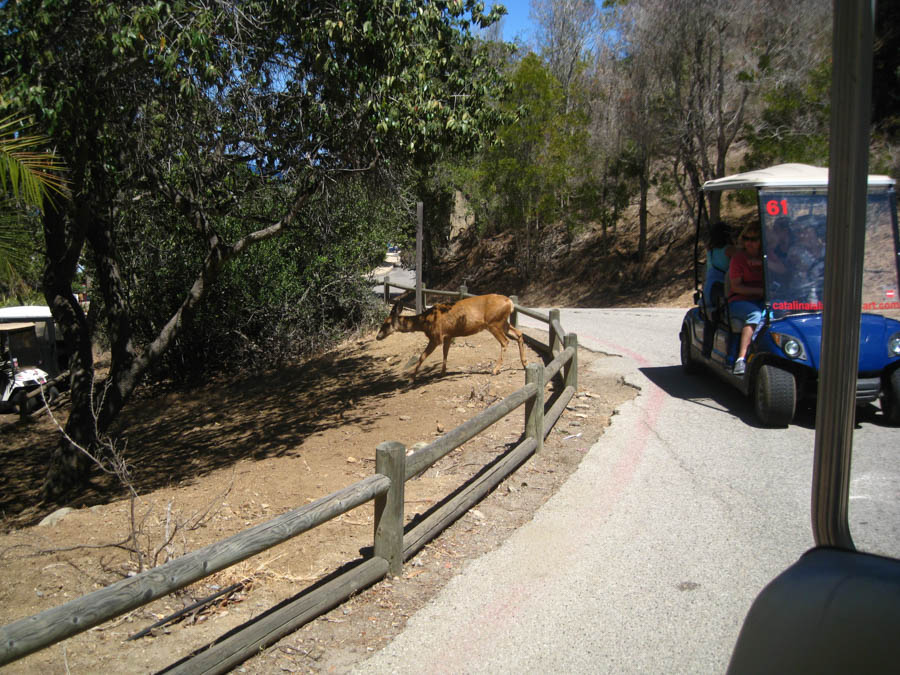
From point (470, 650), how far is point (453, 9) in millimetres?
7757

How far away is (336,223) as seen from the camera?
13922 millimetres

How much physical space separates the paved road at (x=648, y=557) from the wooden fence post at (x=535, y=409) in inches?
21.7

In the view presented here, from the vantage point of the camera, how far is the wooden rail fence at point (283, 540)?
2.68 meters

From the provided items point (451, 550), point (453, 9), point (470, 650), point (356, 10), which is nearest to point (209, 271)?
point (356, 10)

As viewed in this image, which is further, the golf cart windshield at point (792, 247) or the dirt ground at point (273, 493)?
the golf cart windshield at point (792, 247)

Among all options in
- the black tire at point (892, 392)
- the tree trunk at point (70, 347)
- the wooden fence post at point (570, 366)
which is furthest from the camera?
the wooden fence post at point (570, 366)

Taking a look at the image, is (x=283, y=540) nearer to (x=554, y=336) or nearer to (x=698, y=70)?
(x=554, y=336)

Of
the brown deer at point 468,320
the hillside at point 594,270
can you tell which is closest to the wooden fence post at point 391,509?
the brown deer at point 468,320

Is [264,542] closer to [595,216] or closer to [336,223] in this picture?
[336,223]

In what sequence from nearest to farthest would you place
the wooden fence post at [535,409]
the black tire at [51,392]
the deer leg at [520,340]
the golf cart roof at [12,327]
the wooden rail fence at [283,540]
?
the wooden rail fence at [283,540] < the wooden fence post at [535,409] < the deer leg at [520,340] < the black tire at [51,392] < the golf cart roof at [12,327]

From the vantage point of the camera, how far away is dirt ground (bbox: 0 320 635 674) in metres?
4.04

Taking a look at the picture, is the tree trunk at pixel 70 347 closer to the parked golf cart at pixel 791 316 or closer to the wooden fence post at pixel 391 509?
the wooden fence post at pixel 391 509

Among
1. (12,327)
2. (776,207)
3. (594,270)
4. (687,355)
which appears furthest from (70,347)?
(594,270)

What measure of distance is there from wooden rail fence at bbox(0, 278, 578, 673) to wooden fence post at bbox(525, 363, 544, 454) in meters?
0.35
